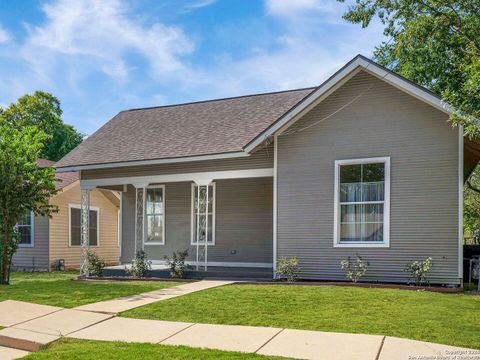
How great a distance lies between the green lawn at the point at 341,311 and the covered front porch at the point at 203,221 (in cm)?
383

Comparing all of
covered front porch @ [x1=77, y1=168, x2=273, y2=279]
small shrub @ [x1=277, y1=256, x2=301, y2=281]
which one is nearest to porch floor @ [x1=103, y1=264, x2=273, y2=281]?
covered front porch @ [x1=77, y1=168, x2=273, y2=279]

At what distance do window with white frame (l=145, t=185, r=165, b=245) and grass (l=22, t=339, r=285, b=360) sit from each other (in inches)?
387

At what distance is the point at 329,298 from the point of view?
9141 millimetres

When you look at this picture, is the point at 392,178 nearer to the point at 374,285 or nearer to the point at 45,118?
the point at 374,285

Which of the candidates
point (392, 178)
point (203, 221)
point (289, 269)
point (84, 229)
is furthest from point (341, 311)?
point (84, 229)

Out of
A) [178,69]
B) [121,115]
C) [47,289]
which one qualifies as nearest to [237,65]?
[178,69]

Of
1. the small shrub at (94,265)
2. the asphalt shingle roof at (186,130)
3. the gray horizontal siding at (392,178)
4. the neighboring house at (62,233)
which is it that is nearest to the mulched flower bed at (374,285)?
the gray horizontal siding at (392,178)

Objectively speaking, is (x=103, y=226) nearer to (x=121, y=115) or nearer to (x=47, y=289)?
(x=121, y=115)

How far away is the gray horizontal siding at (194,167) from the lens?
13.2 m

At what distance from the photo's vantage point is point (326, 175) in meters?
12.1

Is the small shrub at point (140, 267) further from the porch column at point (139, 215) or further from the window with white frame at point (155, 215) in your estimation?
the porch column at point (139, 215)

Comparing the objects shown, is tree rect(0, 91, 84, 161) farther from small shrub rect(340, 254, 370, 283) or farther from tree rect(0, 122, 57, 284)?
small shrub rect(340, 254, 370, 283)

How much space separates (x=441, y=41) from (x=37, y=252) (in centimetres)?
1686

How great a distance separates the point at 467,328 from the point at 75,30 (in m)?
15.0
